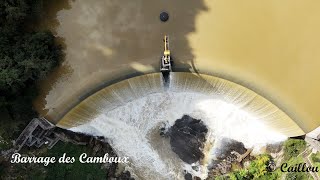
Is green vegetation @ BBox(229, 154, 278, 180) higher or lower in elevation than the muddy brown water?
lower

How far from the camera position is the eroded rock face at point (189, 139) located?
2134cm

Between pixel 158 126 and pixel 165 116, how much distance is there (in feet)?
2.23

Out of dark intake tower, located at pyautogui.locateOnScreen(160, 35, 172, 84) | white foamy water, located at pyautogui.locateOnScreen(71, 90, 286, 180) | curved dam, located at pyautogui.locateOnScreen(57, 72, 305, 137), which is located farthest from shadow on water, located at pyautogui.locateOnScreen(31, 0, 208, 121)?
white foamy water, located at pyautogui.locateOnScreen(71, 90, 286, 180)

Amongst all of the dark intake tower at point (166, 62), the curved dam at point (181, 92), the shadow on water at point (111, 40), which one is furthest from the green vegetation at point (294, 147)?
the dark intake tower at point (166, 62)

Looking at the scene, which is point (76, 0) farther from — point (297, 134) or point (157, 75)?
point (297, 134)

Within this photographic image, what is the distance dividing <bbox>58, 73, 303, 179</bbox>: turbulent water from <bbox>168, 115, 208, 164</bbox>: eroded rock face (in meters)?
0.32

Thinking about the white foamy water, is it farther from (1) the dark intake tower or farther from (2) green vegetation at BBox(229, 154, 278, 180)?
(1) the dark intake tower

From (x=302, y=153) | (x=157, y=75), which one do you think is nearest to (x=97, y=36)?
(x=157, y=75)

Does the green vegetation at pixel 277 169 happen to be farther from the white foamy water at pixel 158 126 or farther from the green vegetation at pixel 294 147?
the white foamy water at pixel 158 126

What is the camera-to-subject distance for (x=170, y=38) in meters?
21.8

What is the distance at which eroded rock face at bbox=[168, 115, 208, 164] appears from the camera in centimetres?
2134

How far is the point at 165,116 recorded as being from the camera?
71.2 ft

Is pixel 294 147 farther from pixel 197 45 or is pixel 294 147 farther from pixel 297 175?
pixel 197 45

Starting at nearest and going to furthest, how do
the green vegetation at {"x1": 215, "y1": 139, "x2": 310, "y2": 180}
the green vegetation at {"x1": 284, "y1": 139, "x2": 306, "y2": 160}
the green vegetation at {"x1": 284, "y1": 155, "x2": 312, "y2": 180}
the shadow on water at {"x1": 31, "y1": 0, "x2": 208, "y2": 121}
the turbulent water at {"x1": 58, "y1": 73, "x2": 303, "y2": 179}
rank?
1. the green vegetation at {"x1": 284, "y1": 155, "x2": 312, "y2": 180}
2. the green vegetation at {"x1": 215, "y1": 139, "x2": 310, "y2": 180}
3. the green vegetation at {"x1": 284, "y1": 139, "x2": 306, "y2": 160}
4. the turbulent water at {"x1": 58, "y1": 73, "x2": 303, "y2": 179}
5. the shadow on water at {"x1": 31, "y1": 0, "x2": 208, "y2": 121}
